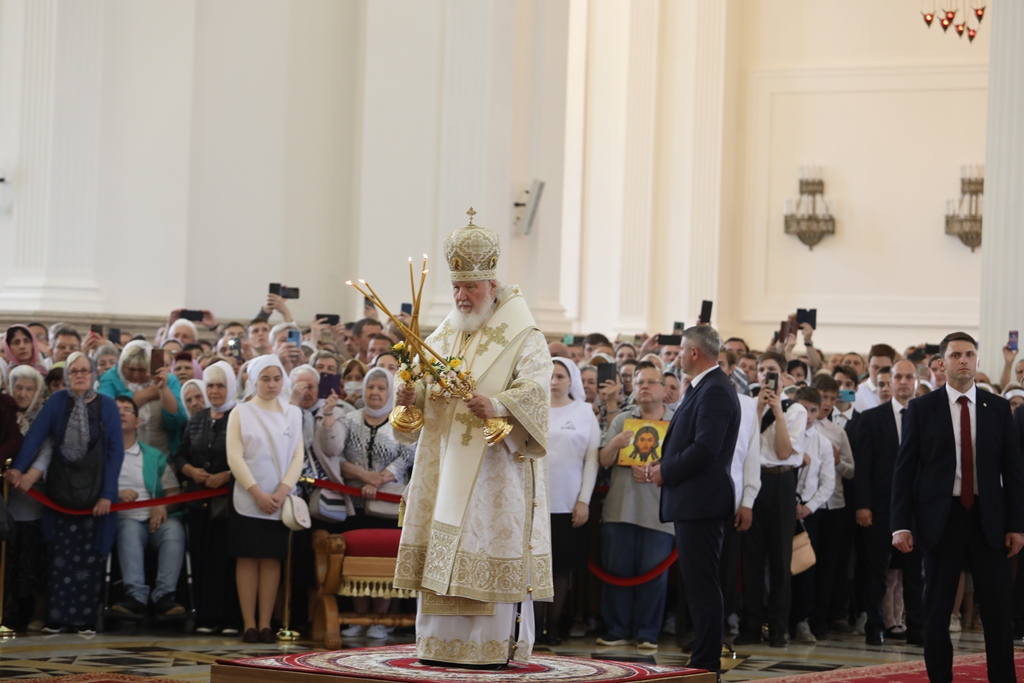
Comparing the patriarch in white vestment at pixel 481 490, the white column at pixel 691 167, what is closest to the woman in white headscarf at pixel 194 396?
the patriarch in white vestment at pixel 481 490

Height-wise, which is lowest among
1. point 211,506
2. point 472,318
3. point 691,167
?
point 211,506

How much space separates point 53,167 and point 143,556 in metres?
5.70

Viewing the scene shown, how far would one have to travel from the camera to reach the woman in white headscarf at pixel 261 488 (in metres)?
9.62

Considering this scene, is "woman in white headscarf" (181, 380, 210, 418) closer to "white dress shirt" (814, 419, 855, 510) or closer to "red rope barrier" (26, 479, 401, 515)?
"red rope barrier" (26, 479, 401, 515)

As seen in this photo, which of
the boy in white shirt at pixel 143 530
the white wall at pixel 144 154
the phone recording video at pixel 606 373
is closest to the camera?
the boy in white shirt at pixel 143 530

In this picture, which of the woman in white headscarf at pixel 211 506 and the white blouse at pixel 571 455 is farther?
the white blouse at pixel 571 455

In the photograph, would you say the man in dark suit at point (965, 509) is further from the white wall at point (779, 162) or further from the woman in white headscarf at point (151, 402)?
the white wall at point (779, 162)

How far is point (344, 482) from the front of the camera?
33.2 feet

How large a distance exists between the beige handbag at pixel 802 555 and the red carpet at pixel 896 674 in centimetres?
118

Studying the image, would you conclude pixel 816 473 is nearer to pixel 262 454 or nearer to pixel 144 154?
pixel 262 454

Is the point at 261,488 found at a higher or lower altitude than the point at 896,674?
higher

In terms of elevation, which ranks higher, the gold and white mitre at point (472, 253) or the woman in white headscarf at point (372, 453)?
the gold and white mitre at point (472, 253)

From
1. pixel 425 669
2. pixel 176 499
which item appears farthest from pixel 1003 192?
pixel 425 669

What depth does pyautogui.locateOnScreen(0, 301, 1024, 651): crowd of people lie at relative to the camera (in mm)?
9633
